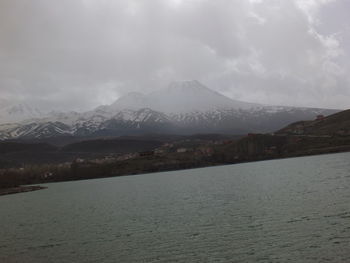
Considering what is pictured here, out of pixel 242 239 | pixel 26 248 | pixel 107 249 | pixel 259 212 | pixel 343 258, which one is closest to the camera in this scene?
pixel 343 258

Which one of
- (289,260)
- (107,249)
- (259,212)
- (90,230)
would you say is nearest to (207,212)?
(259,212)

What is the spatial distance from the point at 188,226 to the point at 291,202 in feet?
72.8

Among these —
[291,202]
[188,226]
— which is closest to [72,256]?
[188,226]

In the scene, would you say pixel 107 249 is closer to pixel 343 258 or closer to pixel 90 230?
pixel 90 230

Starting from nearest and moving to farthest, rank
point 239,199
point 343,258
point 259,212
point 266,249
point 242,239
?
point 343,258 < point 266,249 < point 242,239 < point 259,212 < point 239,199

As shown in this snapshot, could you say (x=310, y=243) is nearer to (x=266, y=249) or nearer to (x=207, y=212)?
(x=266, y=249)

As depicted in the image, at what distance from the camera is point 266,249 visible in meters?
43.9

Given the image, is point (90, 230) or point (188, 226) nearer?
point (188, 226)

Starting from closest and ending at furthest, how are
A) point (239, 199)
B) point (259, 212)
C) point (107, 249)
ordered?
point (107, 249) → point (259, 212) → point (239, 199)

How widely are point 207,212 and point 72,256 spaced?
29872 millimetres

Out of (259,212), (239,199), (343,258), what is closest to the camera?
(343,258)

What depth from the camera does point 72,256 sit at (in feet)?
169

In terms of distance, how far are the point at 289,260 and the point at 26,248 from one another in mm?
39861

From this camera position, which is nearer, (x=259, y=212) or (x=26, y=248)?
Result: (x=26, y=248)
